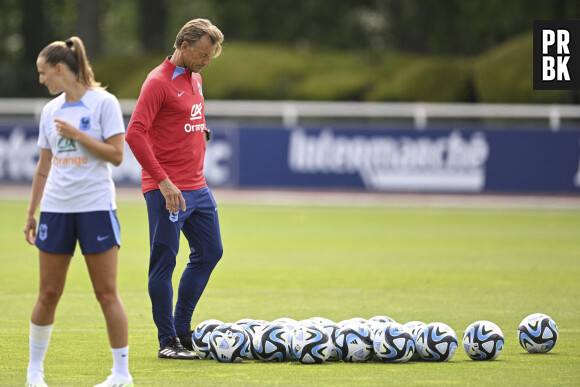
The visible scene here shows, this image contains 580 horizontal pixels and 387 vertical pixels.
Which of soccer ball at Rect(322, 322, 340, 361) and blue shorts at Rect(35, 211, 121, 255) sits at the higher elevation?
blue shorts at Rect(35, 211, 121, 255)

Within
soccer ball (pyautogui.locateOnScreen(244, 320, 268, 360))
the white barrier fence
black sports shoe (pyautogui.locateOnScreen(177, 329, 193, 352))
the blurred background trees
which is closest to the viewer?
soccer ball (pyautogui.locateOnScreen(244, 320, 268, 360))

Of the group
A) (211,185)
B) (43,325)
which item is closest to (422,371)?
(43,325)

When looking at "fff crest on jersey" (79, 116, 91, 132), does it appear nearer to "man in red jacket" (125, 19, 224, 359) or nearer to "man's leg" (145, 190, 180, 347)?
"man in red jacket" (125, 19, 224, 359)

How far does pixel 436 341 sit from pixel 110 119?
285 centimetres

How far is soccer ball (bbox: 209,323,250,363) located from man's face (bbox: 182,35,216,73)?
1985 mm

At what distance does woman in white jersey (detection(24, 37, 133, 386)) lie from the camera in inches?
249

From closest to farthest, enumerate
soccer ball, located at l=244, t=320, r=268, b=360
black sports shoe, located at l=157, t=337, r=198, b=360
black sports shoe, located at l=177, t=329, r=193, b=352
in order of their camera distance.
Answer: soccer ball, located at l=244, t=320, r=268, b=360, black sports shoe, located at l=157, t=337, r=198, b=360, black sports shoe, located at l=177, t=329, r=193, b=352

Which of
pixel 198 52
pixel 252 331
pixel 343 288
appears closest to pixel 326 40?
pixel 343 288

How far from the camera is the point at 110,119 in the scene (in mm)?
6414

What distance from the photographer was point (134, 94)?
33.7m

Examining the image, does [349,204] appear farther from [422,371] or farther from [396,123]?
[422,371]

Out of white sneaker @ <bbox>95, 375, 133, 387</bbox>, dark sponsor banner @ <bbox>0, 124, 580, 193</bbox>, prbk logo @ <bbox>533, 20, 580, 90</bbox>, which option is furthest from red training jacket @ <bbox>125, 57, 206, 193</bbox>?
dark sponsor banner @ <bbox>0, 124, 580, 193</bbox>

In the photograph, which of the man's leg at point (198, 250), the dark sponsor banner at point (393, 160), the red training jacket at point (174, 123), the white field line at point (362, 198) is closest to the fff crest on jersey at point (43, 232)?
the red training jacket at point (174, 123)

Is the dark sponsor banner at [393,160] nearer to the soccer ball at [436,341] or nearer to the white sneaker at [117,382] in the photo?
the soccer ball at [436,341]
